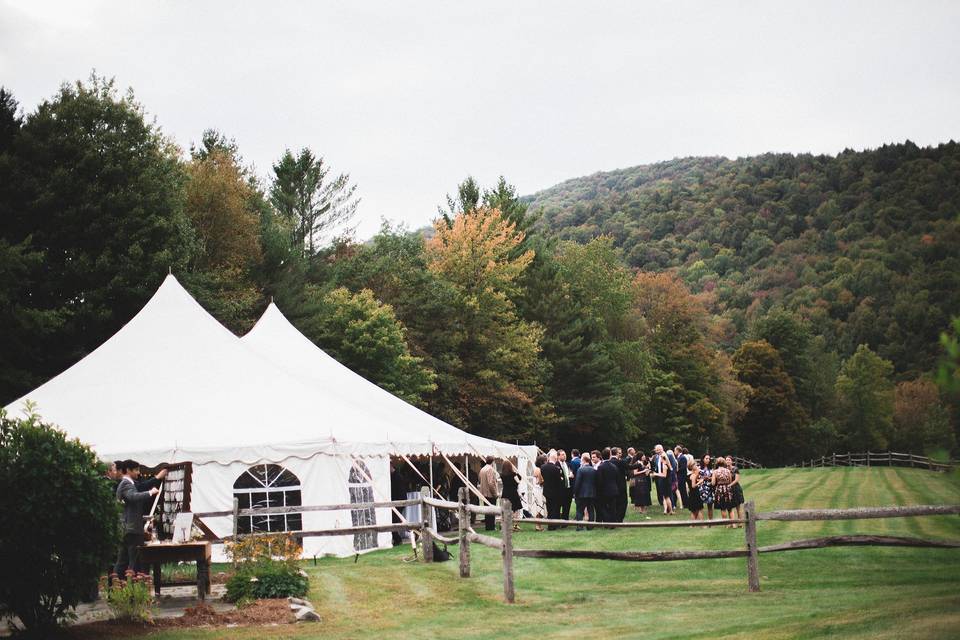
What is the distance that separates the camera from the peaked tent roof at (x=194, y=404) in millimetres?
17438

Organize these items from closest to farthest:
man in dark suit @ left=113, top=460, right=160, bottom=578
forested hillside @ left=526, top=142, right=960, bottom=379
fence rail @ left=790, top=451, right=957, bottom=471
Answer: man in dark suit @ left=113, top=460, right=160, bottom=578
fence rail @ left=790, top=451, right=957, bottom=471
forested hillside @ left=526, top=142, right=960, bottom=379

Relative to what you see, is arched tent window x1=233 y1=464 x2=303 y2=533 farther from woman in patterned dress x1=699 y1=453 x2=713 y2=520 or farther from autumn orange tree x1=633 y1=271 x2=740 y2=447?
autumn orange tree x1=633 y1=271 x2=740 y2=447

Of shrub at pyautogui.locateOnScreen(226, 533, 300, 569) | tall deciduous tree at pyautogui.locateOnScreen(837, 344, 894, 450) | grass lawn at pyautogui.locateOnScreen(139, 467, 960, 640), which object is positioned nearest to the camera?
grass lawn at pyautogui.locateOnScreen(139, 467, 960, 640)

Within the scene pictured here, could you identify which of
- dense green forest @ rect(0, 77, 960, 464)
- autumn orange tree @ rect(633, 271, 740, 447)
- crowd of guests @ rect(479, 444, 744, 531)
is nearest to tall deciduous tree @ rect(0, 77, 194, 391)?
dense green forest @ rect(0, 77, 960, 464)

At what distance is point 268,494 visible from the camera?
18.3 m

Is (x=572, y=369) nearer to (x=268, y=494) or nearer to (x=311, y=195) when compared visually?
(x=311, y=195)

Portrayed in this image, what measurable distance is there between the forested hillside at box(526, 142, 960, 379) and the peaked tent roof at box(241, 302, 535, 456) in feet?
159

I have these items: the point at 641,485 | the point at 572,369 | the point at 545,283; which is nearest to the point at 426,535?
the point at 641,485

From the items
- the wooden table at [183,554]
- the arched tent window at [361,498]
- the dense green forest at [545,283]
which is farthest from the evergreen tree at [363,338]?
the wooden table at [183,554]

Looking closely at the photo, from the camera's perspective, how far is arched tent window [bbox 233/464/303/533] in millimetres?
18203

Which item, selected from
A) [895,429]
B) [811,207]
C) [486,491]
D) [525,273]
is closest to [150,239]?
[486,491]

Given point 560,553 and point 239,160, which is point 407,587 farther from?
point 239,160

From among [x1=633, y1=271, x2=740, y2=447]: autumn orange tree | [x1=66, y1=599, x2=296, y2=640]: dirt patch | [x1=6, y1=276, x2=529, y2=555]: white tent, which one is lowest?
[x1=66, y1=599, x2=296, y2=640]: dirt patch

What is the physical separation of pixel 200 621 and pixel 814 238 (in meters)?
86.1
